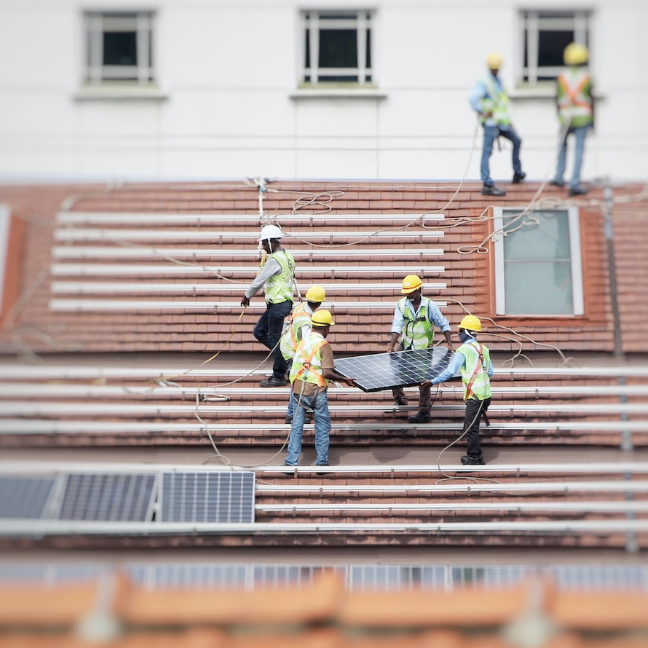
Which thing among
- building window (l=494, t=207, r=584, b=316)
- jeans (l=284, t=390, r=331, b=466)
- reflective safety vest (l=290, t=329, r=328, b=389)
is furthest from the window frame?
jeans (l=284, t=390, r=331, b=466)

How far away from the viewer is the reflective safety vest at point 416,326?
12867mm

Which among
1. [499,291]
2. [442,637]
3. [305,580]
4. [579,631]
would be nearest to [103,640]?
[442,637]

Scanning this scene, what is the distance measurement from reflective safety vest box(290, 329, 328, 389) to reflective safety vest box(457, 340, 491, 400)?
1.66 metres

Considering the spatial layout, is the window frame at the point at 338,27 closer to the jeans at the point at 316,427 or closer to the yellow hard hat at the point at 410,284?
the yellow hard hat at the point at 410,284

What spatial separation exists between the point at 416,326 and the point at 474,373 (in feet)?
3.68

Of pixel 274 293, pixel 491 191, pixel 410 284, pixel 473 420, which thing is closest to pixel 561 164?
pixel 491 191

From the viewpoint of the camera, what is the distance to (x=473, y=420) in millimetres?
12242

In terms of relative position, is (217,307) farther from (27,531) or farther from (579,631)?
(579,631)

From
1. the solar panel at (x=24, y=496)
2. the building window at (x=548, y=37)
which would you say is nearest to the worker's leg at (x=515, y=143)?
the building window at (x=548, y=37)

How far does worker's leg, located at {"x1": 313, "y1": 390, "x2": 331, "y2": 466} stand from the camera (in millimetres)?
12195

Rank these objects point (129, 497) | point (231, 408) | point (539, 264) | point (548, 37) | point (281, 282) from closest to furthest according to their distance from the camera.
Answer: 1. point (129, 497)
2. point (281, 282)
3. point (231, 408)
4. point (539, 264)
5. point (548, 37)

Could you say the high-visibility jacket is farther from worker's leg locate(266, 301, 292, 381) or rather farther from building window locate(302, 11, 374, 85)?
worker's leg locate(266, 301, 292, 381)

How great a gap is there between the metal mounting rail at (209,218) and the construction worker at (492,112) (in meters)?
1.10

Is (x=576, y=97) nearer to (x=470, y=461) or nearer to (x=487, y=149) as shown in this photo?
(x=487, y=149)
